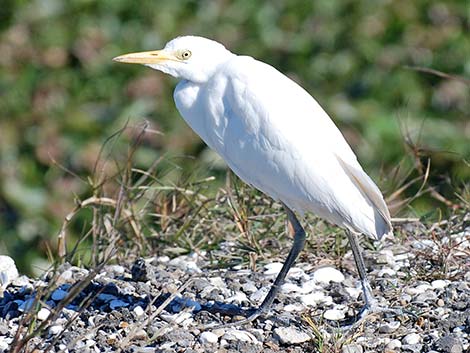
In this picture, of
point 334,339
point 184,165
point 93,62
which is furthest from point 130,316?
point 93,62

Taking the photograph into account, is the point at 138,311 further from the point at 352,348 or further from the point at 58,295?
the point at 352,348

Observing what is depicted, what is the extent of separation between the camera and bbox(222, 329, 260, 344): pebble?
3.99m

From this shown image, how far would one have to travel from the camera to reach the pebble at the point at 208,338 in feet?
13.0

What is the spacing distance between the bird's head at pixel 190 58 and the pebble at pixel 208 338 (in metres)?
0.88

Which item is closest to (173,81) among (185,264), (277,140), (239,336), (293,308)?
(185,264)

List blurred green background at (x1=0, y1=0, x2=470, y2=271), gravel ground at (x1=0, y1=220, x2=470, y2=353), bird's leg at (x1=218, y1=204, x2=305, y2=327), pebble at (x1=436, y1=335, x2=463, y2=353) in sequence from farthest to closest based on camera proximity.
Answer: blurred green background at (x1=0, y1=0, x2=470, y2=271) < bird's leg at (x1=218, y1=204, x2=305, y2=327) < gravel ground at (x1=0, y1=220, x2=470, y2=353) < pebble at (x1=436, y1=335, x2=463, y2=353)

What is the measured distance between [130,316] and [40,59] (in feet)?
16.5

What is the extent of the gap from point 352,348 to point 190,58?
1.14 metres

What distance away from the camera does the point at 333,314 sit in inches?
166

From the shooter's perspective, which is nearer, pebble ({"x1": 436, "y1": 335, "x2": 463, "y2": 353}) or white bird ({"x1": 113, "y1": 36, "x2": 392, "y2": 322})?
pebble ({"x1": 436, "y1": 335, "x2": 463, "y2": 353})

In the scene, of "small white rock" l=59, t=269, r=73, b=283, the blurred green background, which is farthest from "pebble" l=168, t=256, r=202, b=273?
the blurred green background

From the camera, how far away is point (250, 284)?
4535 mm

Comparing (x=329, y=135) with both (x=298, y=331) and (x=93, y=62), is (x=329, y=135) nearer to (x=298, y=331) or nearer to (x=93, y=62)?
(x=298, y=331)

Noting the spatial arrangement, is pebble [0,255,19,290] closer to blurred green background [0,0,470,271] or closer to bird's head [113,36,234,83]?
bird's head [113,36,234,83]
